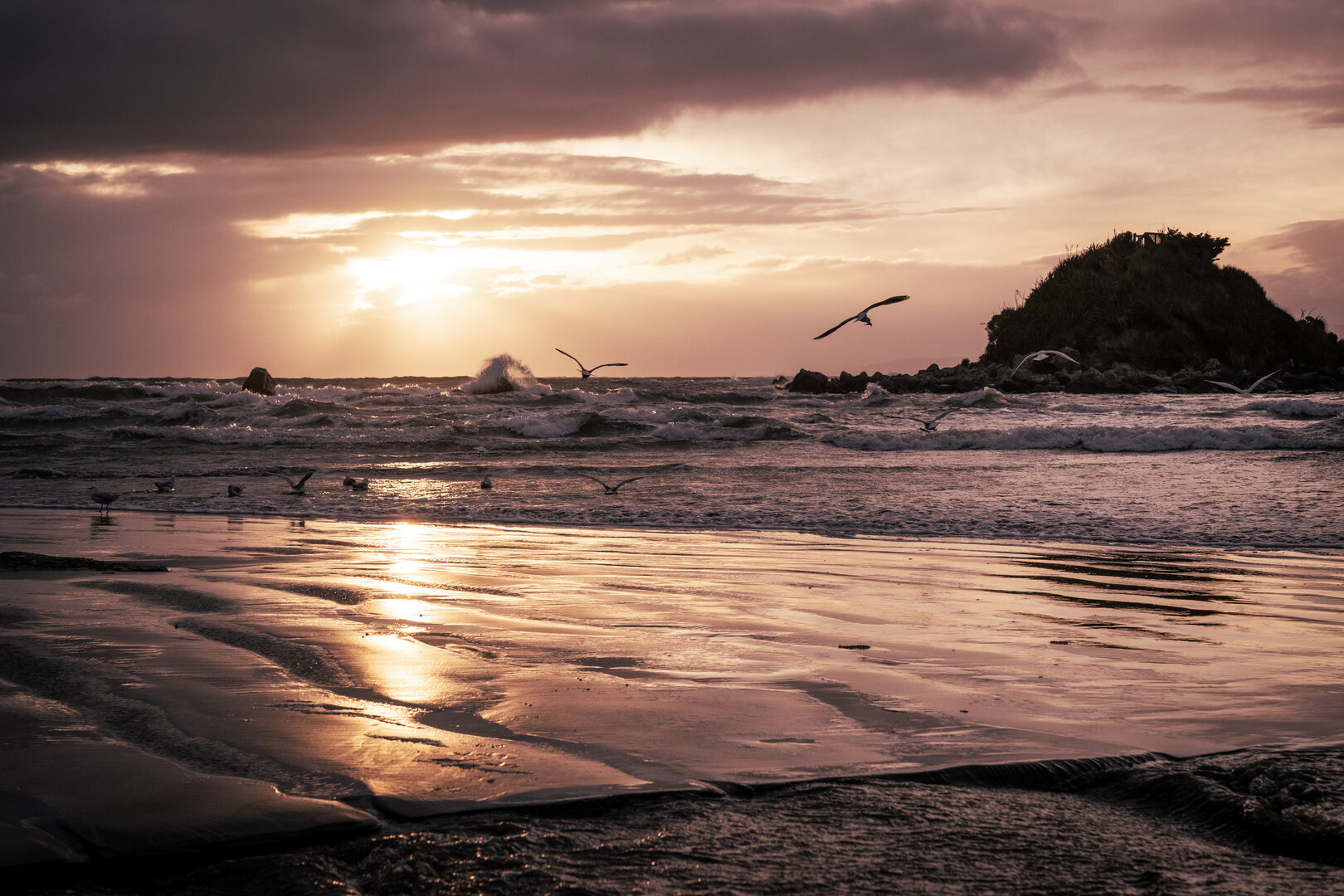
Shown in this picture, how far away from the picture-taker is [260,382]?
4188 cm

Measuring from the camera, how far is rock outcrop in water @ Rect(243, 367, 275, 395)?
41688mm

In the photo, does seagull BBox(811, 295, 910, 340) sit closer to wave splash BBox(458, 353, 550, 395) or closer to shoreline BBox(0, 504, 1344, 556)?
shoreline BBox(0, 504, 1344, 556)

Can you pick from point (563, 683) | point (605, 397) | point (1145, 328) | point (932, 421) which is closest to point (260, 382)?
point (605, 397)

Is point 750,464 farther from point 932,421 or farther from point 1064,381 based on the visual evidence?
point 1064,381

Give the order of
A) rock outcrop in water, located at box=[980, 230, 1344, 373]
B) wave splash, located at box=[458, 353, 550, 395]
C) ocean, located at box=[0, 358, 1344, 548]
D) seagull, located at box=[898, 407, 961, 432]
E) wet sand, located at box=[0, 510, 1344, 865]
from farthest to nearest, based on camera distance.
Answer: rock outcrop in water, located at box=[980, 230, 1344, 373] < wave splash, located at box=[458, 353, 550, 395] < seagull, located at box=[898, 407, 961, 432] < ocean, located at box=[0, 358, 1344, 548] < wet sand, located at box=[0, 510, 1344, 865]

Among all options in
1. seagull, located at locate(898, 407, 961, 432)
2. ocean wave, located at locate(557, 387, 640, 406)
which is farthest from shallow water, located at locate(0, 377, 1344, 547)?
ocean wave, located at locate(557, 387, 640, 406)

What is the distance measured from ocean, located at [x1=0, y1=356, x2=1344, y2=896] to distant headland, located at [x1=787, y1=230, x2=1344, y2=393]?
135ft

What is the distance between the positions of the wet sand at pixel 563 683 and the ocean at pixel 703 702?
2 centimetres

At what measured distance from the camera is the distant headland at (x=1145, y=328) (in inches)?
1935

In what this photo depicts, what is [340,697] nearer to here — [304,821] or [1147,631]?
[304,821]

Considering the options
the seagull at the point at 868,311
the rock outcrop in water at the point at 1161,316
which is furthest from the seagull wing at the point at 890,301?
the rock outcrop in water at the point at 1161,316

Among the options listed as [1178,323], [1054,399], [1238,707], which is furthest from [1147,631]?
[1178,323]

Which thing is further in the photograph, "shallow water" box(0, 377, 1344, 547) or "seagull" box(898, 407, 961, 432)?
"seagull" box(898, 407, 961, 432)

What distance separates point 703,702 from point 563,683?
545mm
